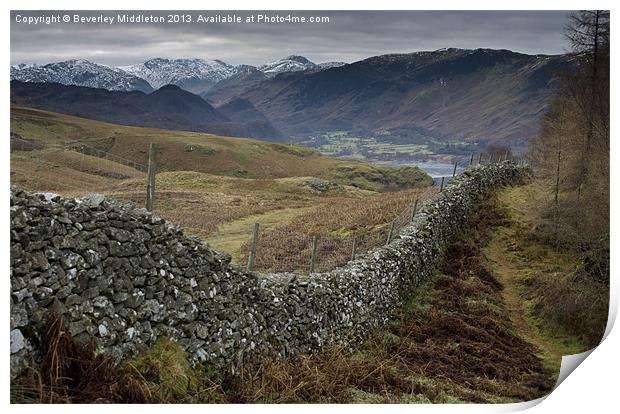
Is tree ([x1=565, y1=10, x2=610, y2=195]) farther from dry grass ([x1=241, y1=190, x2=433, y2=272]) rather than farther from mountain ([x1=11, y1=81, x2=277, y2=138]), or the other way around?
mountain ([x1=11, y1=81, x2=277, y2=138])

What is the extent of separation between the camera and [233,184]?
46.8 m

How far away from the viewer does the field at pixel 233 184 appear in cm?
1616

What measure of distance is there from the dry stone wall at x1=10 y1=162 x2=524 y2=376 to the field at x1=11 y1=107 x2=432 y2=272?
209 cm

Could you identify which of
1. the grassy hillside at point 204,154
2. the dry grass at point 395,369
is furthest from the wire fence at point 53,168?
the grassy hillside at point 204,154

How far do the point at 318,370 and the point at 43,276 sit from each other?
4723mm

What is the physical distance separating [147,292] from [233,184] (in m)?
40.1

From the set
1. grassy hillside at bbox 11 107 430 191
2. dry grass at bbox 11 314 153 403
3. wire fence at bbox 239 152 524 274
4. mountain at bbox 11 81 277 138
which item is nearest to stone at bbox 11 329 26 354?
dry grass at bbox 11 314 153 403

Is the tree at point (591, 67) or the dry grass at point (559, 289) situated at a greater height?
the tree at point (591, 67)

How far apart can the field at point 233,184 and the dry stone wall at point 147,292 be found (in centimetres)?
209

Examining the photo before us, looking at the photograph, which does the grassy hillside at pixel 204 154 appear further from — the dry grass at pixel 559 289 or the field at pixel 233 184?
the dry grass at pixel 559 289

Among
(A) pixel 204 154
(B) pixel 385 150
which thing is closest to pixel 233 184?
(A) pixel 204 154

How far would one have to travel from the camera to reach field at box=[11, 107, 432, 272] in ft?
53.0
